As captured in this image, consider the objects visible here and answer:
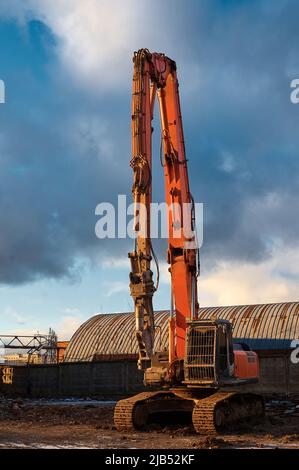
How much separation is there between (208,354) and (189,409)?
2.26m

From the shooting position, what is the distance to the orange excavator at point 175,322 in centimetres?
1642

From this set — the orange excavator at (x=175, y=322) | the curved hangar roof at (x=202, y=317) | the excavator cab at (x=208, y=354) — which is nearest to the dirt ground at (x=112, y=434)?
the orange excavator at (x=175, y=322)

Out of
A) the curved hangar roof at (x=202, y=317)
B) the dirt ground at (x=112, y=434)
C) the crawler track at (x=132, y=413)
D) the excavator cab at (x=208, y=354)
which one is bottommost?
the dirt ground at (x=112, y=434)

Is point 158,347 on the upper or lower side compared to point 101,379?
upper

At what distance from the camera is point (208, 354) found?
1631 cm

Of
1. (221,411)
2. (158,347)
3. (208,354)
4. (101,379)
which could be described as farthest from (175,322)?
(158,347)

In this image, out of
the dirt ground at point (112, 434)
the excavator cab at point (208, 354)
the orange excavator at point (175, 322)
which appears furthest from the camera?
the orange excavator at point (175, 322)

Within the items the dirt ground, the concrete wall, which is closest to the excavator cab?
the dirt ground

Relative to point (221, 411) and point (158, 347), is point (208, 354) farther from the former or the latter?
point (158, 347)

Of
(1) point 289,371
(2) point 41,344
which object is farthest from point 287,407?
(2) point 41,344

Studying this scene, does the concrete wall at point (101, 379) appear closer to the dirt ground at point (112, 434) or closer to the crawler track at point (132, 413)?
the dirt ground at point (112, 434)

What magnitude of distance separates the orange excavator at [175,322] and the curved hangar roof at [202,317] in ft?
54.5
